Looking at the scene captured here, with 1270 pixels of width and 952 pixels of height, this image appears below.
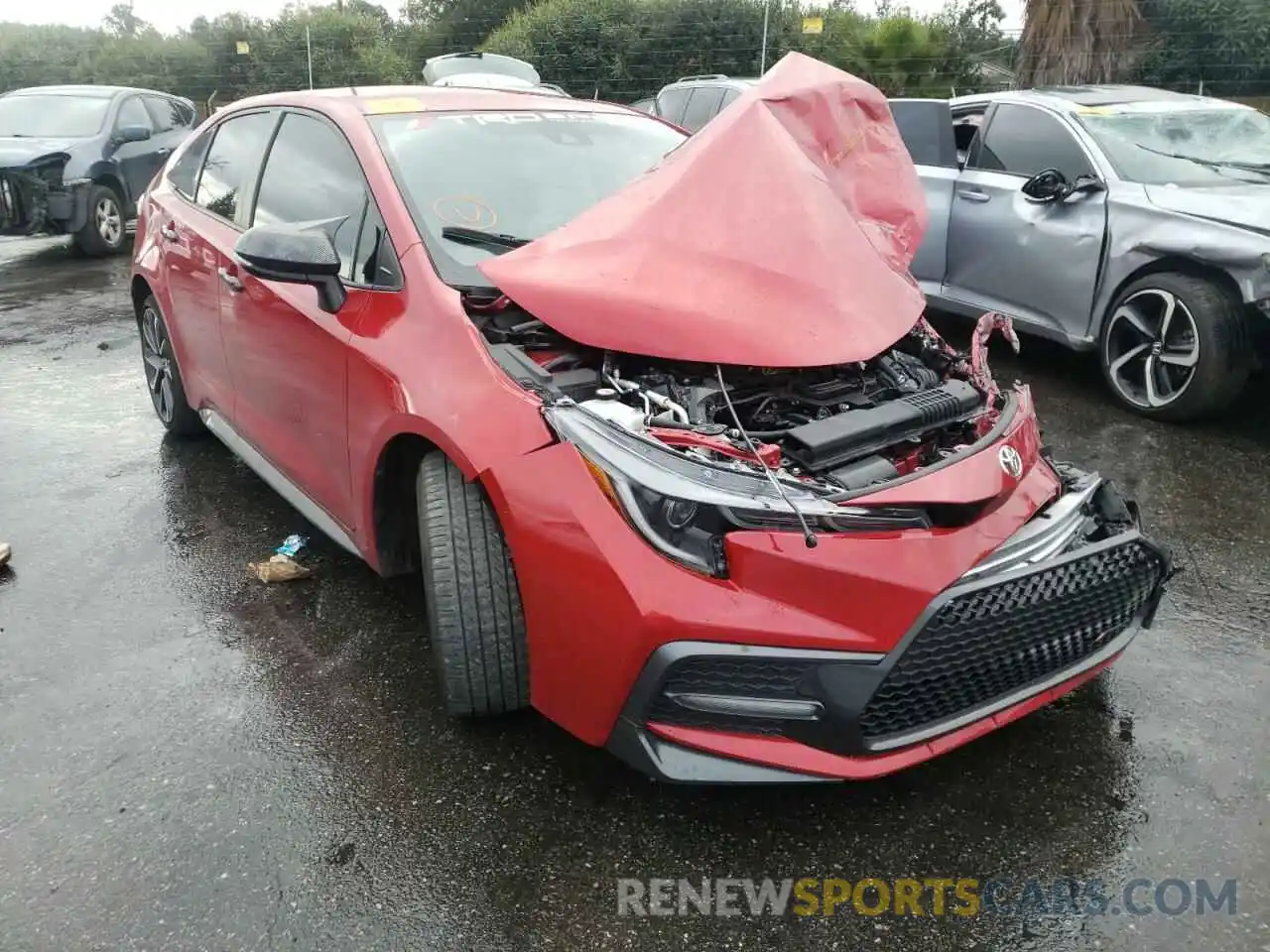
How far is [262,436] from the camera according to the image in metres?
3.46

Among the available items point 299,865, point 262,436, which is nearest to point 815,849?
point 299,865

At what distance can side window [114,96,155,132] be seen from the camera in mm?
9735

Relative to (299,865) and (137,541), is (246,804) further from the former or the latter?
(137,541)

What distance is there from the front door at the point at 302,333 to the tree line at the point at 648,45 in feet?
35.7

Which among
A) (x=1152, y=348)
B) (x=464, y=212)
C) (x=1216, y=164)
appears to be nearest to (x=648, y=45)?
(x=1216, y=164)

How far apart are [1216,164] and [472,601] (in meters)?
4.87

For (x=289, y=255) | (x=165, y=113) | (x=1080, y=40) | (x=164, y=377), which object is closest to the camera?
(x=289, y=255)

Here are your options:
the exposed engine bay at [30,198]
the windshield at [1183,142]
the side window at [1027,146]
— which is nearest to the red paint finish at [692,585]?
the windshield at [1183,142]

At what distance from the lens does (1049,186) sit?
5.17 meters

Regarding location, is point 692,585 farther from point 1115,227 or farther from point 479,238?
point 1115,227

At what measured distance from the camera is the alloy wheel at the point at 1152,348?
4.65m

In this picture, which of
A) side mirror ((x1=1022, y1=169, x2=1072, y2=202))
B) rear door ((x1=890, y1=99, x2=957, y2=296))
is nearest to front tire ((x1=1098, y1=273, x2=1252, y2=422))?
side mirror ((x1=1022, y1=169, x2=1072, y2=202))

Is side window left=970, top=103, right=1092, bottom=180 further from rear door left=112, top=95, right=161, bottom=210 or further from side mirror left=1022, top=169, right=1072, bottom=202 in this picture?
rear door left=112, top=95, right=161, bottom=210

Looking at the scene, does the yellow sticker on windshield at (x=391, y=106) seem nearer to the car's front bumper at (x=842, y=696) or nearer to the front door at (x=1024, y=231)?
the car's front bumper at (x=842, y=696)
